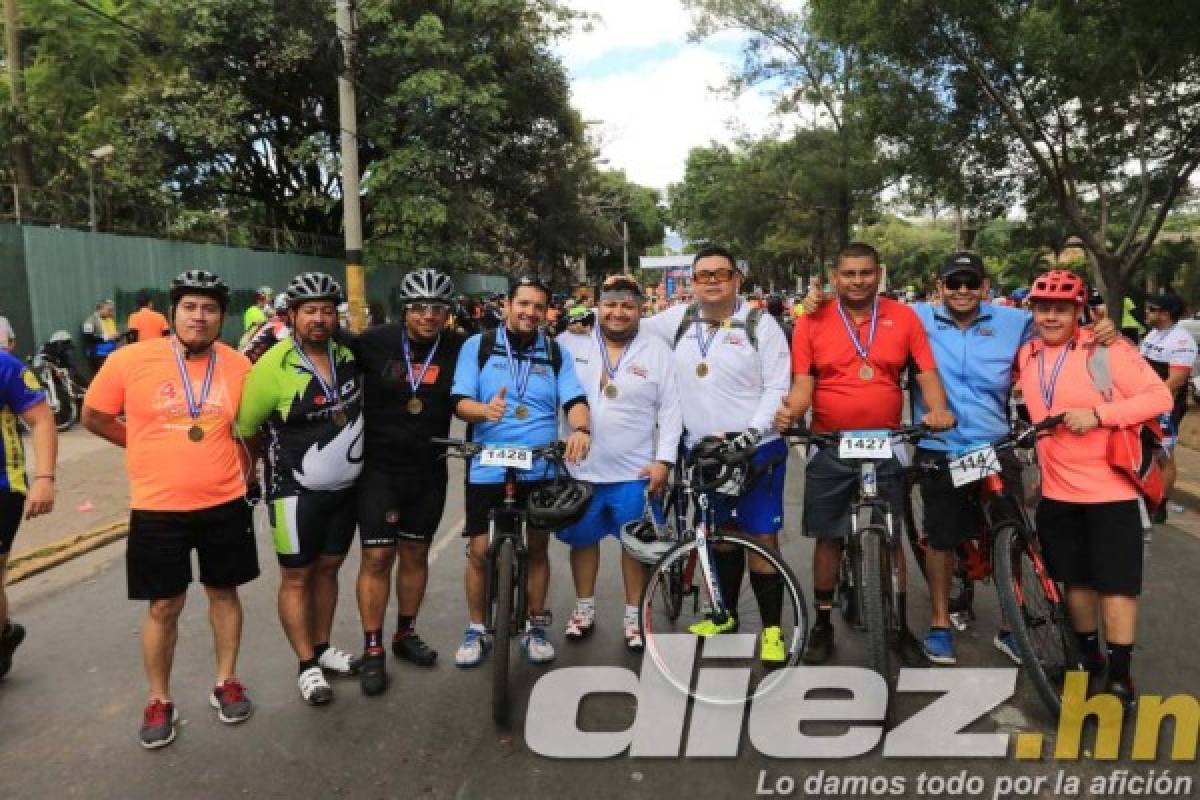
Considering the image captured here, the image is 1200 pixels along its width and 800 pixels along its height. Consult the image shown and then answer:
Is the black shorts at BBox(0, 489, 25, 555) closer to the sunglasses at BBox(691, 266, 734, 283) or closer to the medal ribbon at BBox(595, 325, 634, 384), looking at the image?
the medal ribbon at BBox(595, 325, 634, 384)

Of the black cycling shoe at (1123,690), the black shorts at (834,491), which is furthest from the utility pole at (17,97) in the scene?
the black cycling shoe at (1123,690)

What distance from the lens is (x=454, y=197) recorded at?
19609 mm

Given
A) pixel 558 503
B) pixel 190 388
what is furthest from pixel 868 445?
pixel 190 388

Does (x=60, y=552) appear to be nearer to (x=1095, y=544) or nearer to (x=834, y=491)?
(x=834, y=491)

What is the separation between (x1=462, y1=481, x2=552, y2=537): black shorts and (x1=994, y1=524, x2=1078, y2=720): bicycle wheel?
2092 mm

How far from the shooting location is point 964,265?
160 inches

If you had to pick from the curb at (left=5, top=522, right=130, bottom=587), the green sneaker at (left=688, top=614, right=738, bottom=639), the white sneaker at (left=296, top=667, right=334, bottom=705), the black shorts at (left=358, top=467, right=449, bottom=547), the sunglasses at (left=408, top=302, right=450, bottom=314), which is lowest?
the curb at (left=5, top=522, right=130, bottom=587)

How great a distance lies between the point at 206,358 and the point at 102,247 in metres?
12.3

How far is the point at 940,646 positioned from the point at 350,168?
1319cm

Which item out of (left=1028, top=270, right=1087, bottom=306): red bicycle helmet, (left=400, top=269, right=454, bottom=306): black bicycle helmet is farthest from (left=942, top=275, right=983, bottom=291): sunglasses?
(left=400, top=269, right=454, bottom=306): black bicycle helmet

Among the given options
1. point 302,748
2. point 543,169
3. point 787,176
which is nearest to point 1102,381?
point 302,748

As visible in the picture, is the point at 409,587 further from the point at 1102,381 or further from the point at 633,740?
the point at 1102,381

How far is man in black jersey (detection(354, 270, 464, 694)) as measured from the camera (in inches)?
157

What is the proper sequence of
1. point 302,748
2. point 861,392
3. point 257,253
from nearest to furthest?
1. point 302,748
2. point 861,392
3. point 257,253
